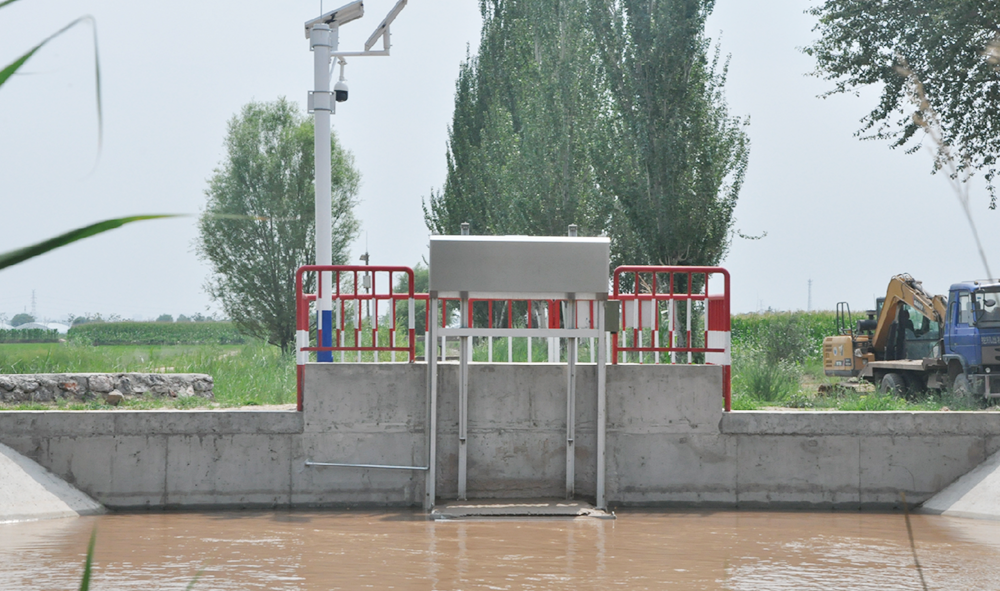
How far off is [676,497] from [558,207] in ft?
46.6

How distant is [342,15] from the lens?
13.1 metres

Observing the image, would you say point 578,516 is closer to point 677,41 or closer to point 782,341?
point 677,41

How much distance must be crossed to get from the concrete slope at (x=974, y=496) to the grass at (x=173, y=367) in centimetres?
791

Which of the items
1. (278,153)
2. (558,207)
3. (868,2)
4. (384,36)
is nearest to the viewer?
(384,36)

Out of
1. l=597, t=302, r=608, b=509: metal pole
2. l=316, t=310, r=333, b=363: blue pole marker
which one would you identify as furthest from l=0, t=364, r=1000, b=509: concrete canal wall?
l=316, t=310, r=333, b=363: blue pole marker

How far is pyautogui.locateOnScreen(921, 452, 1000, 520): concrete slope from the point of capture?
31.7 ft

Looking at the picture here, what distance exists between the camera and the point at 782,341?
25.0 m

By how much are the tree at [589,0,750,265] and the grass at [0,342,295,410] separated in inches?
298

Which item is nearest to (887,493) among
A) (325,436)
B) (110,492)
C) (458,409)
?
(458,409)

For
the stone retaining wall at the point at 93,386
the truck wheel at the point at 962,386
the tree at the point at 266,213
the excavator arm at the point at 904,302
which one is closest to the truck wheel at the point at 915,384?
the excavator arm at the point at 904,302

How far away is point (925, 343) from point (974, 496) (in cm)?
965

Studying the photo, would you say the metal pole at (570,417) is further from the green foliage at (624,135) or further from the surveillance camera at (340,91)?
the green foliage at (624,135)

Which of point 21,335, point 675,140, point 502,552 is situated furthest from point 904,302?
point 21,335

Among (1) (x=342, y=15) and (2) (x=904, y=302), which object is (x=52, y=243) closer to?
(1) (x=342, y=15)
